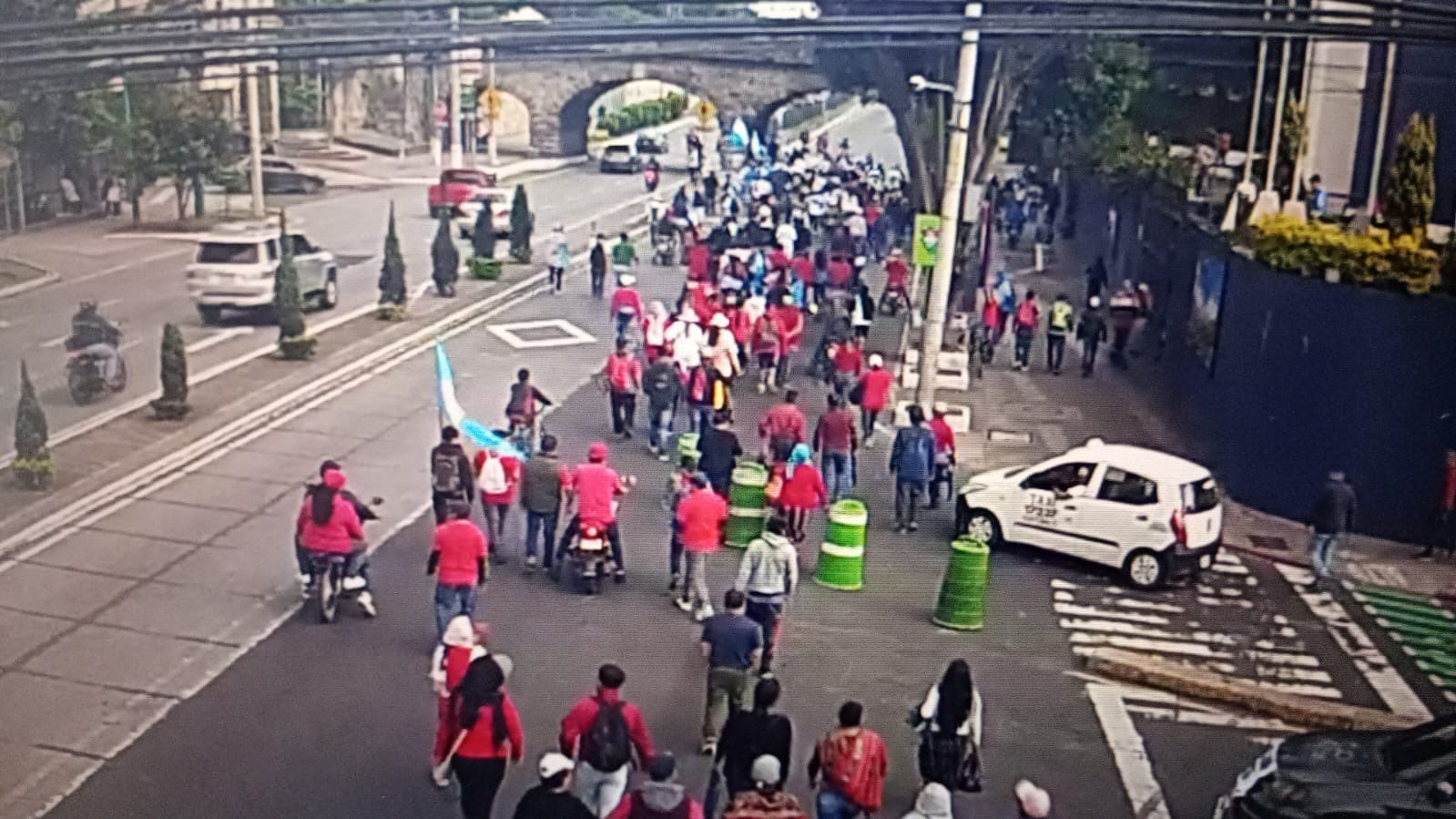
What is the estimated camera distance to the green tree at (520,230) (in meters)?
37.5

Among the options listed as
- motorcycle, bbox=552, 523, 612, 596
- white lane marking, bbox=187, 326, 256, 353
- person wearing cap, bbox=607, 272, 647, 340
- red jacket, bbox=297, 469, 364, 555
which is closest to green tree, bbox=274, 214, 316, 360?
white lane marking, bbox=187, 326, 256, 353

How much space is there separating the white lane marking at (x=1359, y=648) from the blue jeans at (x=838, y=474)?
15.7 feet

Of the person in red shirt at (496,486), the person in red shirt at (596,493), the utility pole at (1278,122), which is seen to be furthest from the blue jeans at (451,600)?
the utility pole at (1278,122)

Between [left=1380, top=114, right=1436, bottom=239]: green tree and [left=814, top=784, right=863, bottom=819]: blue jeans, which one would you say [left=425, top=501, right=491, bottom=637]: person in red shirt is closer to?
[left=814, top=784, right=863, bottom=819]: blue jeans

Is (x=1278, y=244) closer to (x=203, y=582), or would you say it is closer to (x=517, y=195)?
(x=203, y=582)

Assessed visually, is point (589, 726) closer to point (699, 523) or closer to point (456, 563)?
point (456, 563)

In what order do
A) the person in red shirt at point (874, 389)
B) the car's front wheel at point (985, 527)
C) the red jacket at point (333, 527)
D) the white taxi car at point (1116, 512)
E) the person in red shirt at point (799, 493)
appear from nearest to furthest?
the red jacket at point (333, 527) < the person in red shirt at point (799, 493) < the white taxi car at point (1116, 512) < the car's front wheel at point (985, 527) < the person in red shirt at point (874, 389)

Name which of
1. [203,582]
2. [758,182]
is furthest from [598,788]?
[758,182]

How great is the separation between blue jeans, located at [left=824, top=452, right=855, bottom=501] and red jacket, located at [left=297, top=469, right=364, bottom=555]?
20.7 ft

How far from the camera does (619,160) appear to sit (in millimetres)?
64688

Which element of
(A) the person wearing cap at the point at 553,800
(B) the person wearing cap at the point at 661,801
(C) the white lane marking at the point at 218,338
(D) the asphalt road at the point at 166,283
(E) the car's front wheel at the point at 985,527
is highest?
(A) the person wearing cap at the point at 553,800

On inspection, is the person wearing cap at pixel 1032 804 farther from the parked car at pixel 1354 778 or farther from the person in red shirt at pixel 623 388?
the person in red shirt at pixel 623 388

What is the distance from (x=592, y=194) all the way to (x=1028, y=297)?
31284 mm

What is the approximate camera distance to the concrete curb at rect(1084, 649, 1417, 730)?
12852mm
